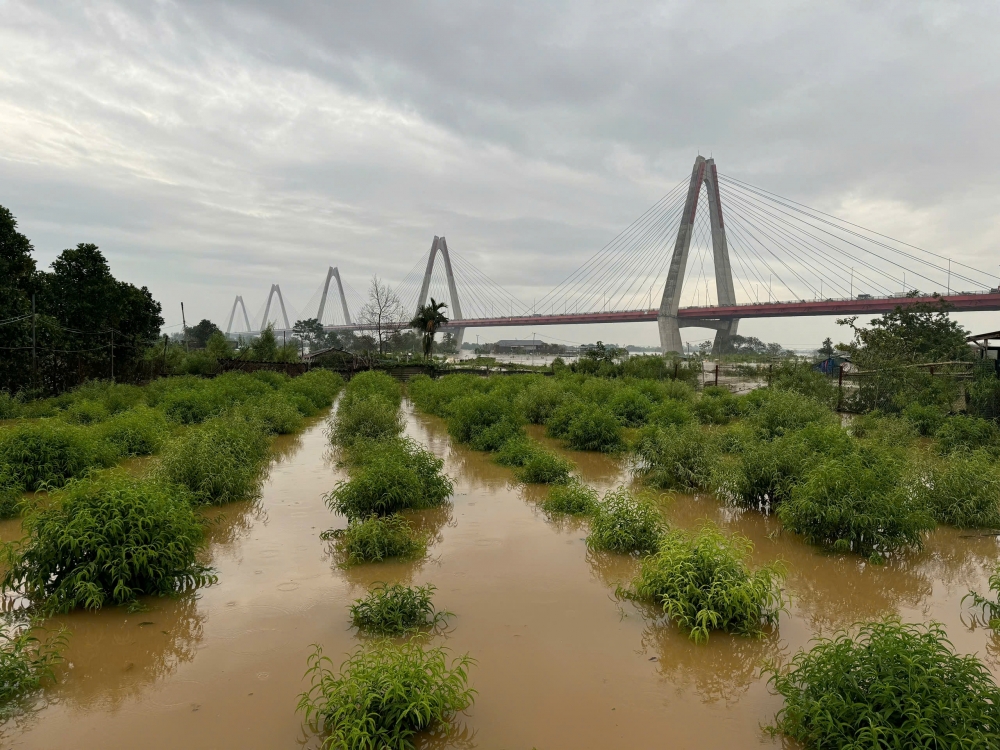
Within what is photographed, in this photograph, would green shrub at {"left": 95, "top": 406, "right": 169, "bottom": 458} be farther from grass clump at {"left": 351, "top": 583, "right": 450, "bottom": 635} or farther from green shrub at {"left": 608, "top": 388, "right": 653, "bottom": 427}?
green shrub at {"left": 608, "top": 388, "right": 653, "bottom": 427}

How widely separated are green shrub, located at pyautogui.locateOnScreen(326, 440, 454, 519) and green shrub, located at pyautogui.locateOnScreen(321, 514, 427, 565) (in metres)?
0.69

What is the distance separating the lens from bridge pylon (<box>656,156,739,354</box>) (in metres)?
36.1

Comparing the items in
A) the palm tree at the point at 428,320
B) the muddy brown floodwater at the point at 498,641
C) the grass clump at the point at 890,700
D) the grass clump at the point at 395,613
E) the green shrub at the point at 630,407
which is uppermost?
the palm tree at the point at 428,320

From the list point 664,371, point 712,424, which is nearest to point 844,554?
point 712,424

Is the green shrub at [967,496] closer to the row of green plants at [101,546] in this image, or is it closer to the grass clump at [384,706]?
the grass clump at [384,706]

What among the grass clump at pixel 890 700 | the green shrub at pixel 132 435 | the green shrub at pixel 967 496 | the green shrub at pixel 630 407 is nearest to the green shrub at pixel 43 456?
the green shrub at pixel 132 435

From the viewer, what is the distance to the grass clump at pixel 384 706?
10.3 feet

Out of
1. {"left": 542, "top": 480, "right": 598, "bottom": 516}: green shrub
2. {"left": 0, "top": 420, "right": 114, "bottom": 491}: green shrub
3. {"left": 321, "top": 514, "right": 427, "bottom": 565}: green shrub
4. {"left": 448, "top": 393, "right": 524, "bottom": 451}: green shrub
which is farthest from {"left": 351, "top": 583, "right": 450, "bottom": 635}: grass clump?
{"left": 448, "top": 393, "right": 524, "bottom": 451}: green shrub

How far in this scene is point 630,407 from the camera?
14070 millimetres

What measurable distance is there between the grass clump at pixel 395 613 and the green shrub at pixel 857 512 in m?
3.85

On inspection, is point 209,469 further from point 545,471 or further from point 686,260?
point 686,260

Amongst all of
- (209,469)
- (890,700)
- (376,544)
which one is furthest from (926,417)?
(209,469)

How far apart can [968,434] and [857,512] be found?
662 cm

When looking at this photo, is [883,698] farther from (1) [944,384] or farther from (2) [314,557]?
(1) [944,384]
